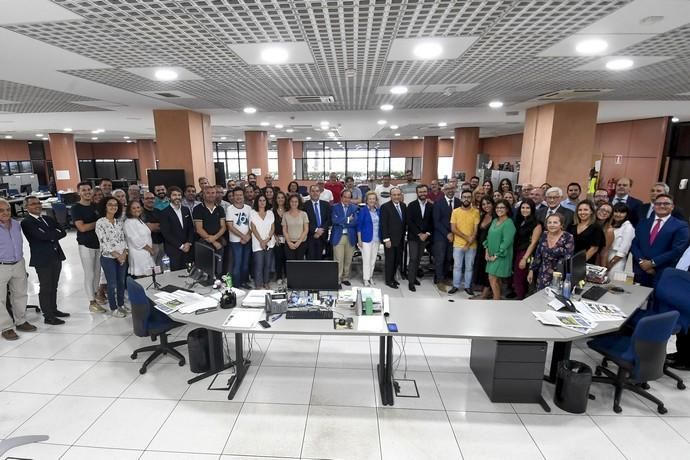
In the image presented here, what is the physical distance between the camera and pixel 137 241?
4.91 metres

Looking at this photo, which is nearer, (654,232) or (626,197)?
(654,232)

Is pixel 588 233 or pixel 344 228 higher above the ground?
pixel 588 233

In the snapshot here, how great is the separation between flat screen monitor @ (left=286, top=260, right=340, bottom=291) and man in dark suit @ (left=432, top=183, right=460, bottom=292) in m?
3.00

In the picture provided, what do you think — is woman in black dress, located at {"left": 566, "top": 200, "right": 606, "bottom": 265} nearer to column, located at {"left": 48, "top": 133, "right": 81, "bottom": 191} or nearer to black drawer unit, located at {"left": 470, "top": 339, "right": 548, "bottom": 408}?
black drawer unit, located at {"left": 470, "top": 339, "right": 548, "bottom": 408}

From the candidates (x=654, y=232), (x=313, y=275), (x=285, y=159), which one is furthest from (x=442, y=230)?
(x=285, y=159)

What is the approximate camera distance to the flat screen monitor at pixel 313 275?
3.62 metres

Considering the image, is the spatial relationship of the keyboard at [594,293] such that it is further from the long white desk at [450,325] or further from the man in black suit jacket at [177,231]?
the man in black suit jacket at [177,231]

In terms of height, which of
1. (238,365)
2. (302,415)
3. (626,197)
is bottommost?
(302,415)

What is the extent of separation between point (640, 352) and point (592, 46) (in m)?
2.82

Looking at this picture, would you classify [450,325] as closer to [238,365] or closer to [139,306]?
[238,365]

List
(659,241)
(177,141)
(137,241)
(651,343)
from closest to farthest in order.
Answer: (651,343), (659,241), (137,241), (177,141)

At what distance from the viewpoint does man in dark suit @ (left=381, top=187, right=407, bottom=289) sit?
19.4ft

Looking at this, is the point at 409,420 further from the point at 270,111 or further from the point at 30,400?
the point at 270,111

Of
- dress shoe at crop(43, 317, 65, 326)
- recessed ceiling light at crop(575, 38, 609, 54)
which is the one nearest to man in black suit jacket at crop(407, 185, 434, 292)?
recessed ceiling light at crop(575, 38, 609, 54)
